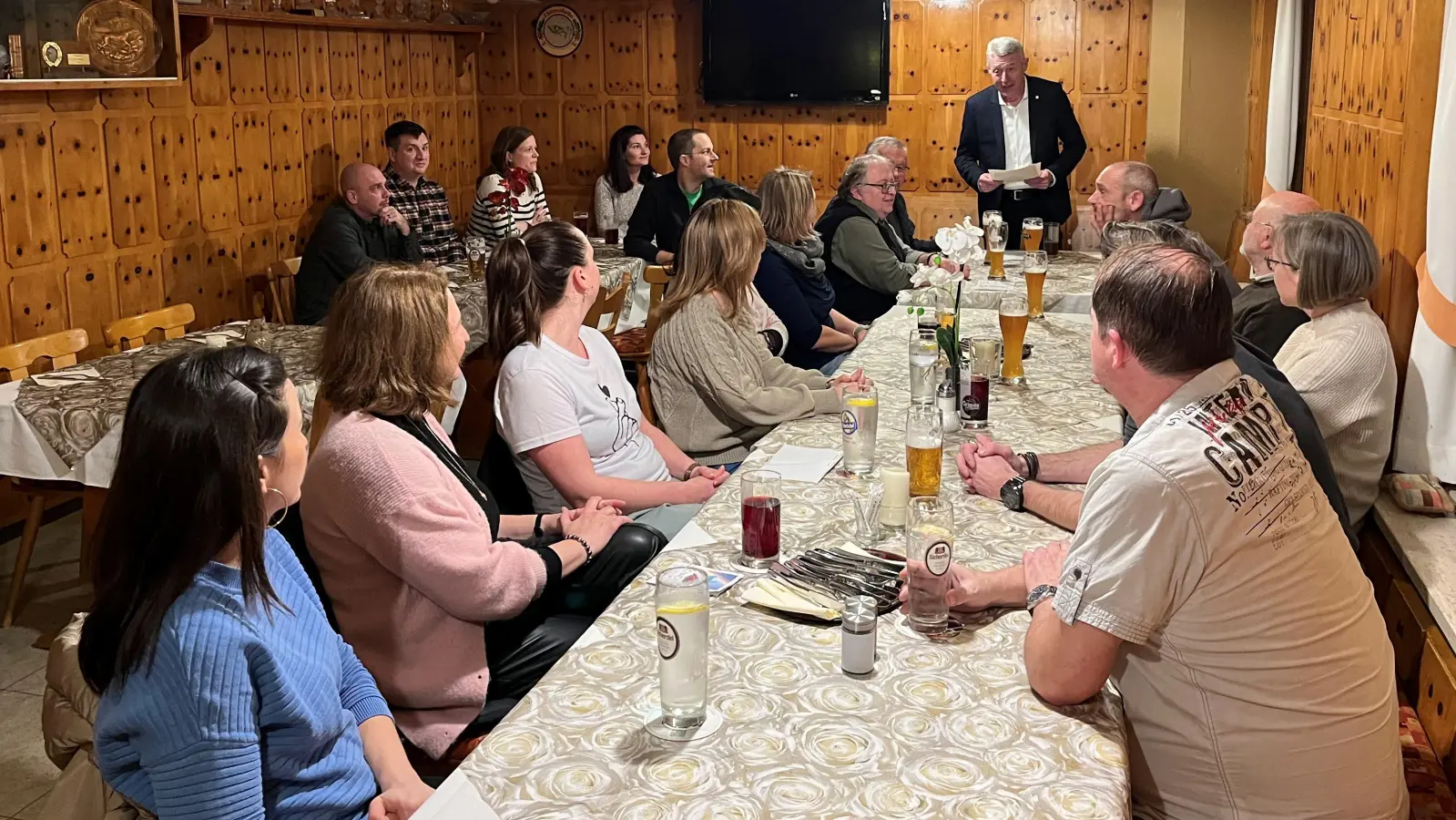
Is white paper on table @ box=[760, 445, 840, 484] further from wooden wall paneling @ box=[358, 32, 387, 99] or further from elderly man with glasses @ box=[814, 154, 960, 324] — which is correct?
wooden wall paneling @ box=[358, 32, 387, 99]

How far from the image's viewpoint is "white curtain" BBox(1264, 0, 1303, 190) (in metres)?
5.48

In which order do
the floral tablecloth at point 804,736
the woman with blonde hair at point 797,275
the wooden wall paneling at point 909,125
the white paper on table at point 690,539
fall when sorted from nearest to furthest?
the floral tablecloth at point 804,736
the white paper on table at point 690,539
the woman with blonde hair at point 797,275
the wooden wall paneling at point 909,125

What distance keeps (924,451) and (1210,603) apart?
0.87 m

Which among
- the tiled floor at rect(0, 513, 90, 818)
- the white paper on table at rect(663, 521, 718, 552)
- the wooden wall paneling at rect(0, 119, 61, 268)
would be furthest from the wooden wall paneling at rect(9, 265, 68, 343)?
the white paper on table at rect(663, 521, 718, 552)

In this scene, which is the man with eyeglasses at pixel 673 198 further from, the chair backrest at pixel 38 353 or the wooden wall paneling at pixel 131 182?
the chair backrest at pixel 38 353

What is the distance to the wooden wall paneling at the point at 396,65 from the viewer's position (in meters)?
7.66

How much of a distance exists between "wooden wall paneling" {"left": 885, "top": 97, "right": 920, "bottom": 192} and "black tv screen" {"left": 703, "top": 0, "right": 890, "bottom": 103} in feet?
0.39

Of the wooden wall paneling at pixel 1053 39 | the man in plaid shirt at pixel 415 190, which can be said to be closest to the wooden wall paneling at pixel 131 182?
the man in plaid shirt at pixel 415 190

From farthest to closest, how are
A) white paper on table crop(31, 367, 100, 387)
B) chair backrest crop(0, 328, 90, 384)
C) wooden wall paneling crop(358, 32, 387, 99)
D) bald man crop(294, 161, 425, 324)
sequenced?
wooden wall paneling crop(358, 32, 387, 99) → bald man crop(294, 161, 425, 324) → chair backrest crop(0, 328, 90, 384) → white paper on table crop(31, 367, 100, 387)

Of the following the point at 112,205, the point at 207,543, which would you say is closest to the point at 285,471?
the point at 207,543

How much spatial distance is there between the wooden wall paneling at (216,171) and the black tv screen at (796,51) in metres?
3.47

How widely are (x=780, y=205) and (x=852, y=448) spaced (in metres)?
2.30

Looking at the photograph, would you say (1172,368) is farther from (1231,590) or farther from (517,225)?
(517,225)

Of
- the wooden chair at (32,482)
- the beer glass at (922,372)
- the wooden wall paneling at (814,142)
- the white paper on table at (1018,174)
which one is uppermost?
the wooden wall paneling at (814,142)
